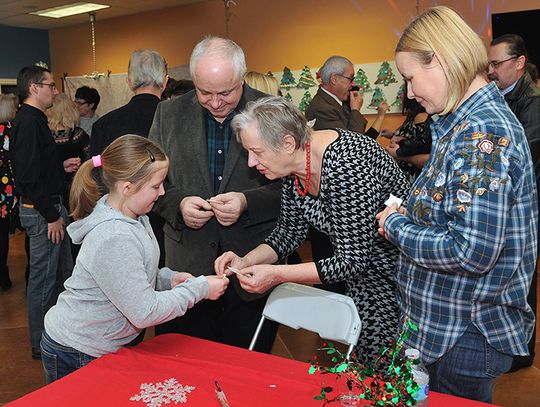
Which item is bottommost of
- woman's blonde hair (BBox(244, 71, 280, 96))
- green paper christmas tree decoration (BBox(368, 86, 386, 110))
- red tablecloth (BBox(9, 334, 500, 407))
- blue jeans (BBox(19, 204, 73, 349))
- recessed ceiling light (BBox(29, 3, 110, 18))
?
blue jeans (BBox(19, 204, 73, 349))

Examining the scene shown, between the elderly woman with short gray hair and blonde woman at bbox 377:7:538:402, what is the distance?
28cm

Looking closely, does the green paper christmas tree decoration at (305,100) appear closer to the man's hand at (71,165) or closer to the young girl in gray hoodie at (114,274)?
the man's hand at (71,165)

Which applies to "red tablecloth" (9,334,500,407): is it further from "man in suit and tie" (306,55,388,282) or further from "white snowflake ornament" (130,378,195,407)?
"man in suit and tie" (306,55,388,282)

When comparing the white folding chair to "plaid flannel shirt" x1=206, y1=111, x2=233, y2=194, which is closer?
the white folding chair

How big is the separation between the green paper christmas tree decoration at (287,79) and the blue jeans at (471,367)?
6810mm

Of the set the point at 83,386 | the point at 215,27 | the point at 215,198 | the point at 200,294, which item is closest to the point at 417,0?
the point at 215,27

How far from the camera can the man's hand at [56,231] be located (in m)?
3.72

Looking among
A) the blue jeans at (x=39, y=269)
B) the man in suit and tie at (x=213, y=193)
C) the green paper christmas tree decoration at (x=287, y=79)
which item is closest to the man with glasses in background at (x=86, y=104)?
the blue jeans at (x=39, y=269)

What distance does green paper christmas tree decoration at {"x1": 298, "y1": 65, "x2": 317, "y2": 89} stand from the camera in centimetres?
789

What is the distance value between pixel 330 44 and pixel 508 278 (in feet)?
21.8

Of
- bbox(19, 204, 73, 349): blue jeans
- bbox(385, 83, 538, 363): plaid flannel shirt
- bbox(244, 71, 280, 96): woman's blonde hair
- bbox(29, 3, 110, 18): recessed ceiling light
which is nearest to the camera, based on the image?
bbox(385, 83, 538, 363): plaid flannel shirt

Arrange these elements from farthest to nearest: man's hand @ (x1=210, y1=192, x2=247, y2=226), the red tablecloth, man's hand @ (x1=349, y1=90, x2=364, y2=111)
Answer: man's hand @ (x1=349, y1=90, x2=364, y2=111), man's hand @ (x1=210, y1=192, x2=247, y2=226), the red tablecloth

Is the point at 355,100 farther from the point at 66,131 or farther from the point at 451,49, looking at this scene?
the point at 451,49

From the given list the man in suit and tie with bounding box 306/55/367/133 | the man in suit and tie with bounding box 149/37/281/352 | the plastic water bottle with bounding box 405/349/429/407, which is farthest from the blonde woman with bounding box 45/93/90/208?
the plastic water bottle with bounding box 405/349/429/407
